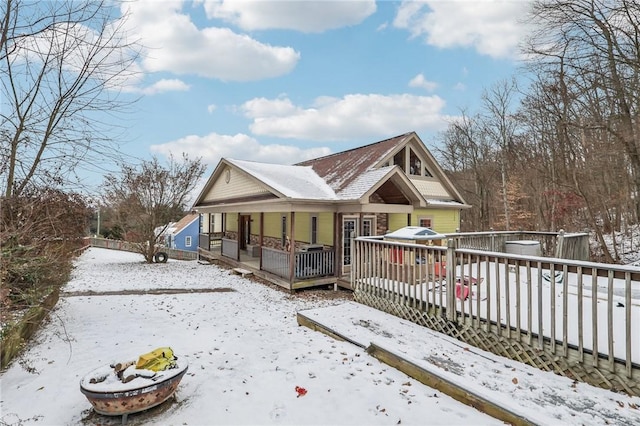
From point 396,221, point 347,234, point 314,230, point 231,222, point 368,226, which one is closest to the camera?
point 347,234

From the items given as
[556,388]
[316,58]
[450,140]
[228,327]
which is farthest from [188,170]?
[450,140]

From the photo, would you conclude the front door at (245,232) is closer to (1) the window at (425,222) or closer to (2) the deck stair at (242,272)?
(2) the deck stair at (242,272)

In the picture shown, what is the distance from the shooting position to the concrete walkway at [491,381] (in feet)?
10.6

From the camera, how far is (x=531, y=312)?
15.1 ft

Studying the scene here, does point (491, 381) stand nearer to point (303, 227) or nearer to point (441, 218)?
point (303, 227)

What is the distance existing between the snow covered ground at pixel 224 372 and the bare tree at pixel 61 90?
271cm

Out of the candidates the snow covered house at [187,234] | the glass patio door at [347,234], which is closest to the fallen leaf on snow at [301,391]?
the glass patio door at [347,234]

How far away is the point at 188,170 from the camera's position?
1823 cm

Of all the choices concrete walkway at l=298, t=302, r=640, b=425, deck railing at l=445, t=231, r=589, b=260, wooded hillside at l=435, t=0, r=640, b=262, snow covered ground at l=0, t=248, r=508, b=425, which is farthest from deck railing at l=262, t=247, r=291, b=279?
wooded hillside at l=435, t=0, r=640, b=262

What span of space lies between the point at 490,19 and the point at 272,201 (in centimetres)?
1068

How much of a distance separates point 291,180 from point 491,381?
9.89 m

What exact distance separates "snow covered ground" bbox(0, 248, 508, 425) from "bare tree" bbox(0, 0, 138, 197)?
271 centimetres

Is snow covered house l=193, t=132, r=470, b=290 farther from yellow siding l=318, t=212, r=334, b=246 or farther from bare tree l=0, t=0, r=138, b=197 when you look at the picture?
bare tree l=0, t=0, r=138, b=197

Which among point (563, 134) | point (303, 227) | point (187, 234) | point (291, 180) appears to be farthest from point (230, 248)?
point (187, 234)
